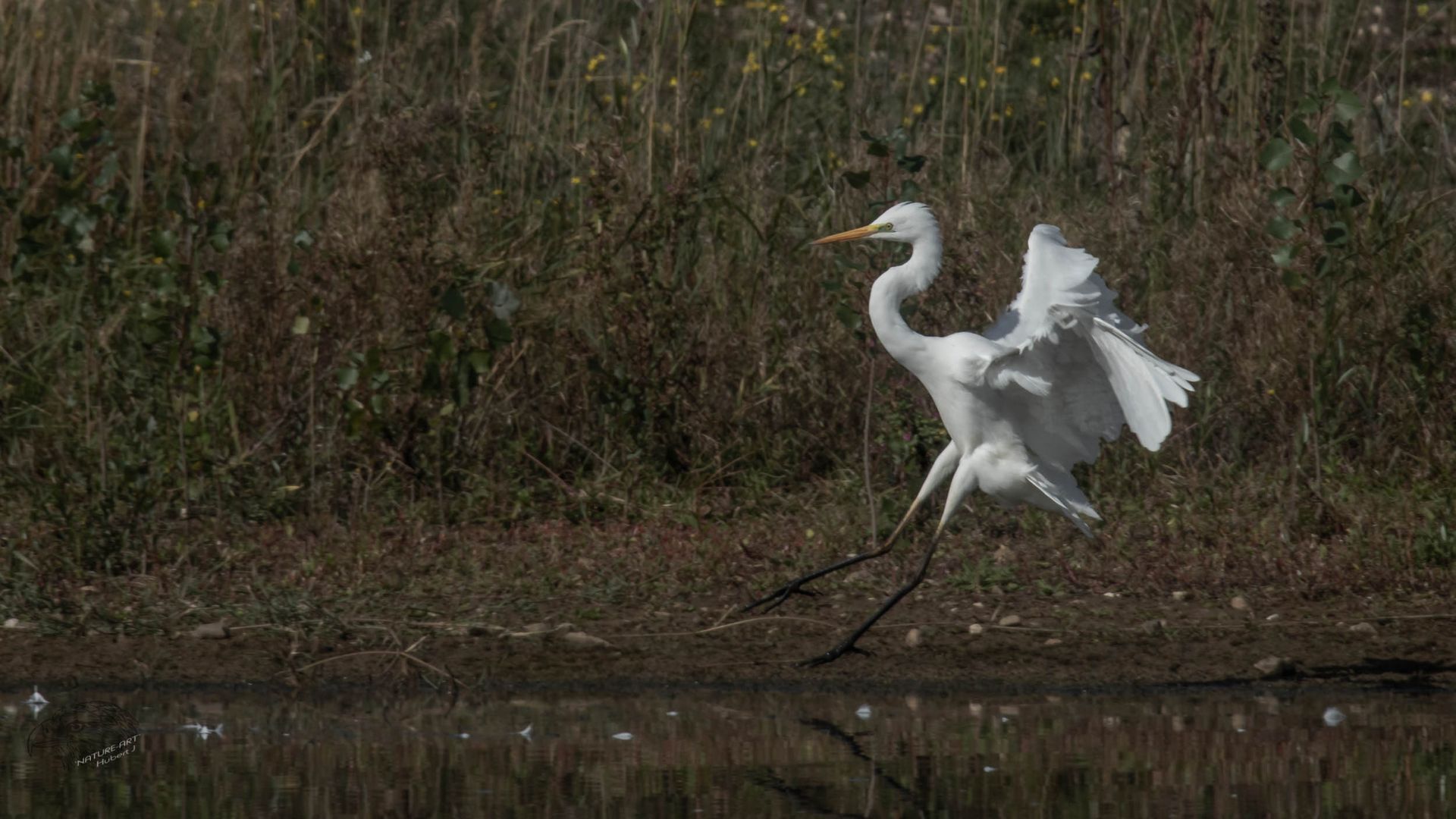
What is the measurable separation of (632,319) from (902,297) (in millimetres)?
1365

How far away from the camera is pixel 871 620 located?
488cm

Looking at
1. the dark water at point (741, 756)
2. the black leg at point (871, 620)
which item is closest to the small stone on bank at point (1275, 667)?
the dark water at point (741, 756)

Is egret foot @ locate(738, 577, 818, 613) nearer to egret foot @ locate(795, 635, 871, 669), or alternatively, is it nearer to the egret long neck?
egret foot @ locate(795, 635, 871, 669)

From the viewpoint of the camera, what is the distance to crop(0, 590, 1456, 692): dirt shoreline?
469cm

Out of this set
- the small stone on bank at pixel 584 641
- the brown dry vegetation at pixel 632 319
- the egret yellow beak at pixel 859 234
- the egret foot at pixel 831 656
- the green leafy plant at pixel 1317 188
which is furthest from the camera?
the green leafy plant at pixel 1317 188

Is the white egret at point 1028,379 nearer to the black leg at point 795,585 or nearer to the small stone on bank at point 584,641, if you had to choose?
the black leg at point 795,585

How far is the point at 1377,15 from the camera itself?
9695 millimetres

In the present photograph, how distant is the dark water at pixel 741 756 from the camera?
3543 millimetres

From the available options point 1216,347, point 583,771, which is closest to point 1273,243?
point 1216,347

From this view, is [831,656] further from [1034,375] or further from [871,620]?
[1034,375]

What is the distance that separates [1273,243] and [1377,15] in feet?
12.8

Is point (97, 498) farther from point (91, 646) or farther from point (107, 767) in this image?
point (107, 767)

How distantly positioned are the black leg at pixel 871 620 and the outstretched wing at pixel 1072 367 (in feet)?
1.41

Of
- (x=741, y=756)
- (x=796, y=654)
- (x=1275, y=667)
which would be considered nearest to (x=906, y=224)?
(x=796, y=654)
